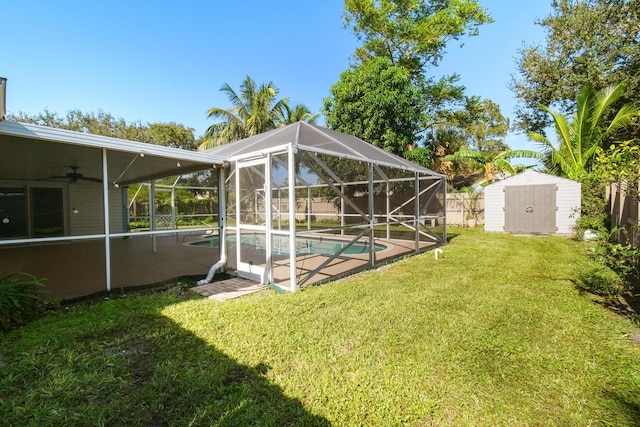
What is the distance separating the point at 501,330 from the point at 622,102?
14.3 metres

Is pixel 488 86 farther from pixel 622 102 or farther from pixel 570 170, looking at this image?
pixel 570 170

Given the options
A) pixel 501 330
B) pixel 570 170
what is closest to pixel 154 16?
pixel 501 330

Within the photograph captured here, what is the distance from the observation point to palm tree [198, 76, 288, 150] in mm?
18109

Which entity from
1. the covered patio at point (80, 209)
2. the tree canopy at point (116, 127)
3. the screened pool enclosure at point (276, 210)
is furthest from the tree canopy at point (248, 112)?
the screened pool enclosure at point (276, 210)

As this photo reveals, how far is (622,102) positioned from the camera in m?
11.8

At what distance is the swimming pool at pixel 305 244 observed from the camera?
5.66 meters

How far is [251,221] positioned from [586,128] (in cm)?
1283

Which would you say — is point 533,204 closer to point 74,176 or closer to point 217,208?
point 217,208

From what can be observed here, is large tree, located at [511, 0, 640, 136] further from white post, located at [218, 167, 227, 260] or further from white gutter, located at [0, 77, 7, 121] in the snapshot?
white gutter, located at [0, 77, 7, 121]

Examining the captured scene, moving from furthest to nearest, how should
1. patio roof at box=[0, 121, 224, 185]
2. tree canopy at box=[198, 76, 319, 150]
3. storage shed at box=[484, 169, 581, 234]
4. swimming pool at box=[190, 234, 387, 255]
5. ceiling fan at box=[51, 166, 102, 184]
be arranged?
1. tree canopy at box=[198, 76, 319, 150]
2. storage shed at box=[484, 169, 581, 234]
3. ceiling fan at box=[51, 166, 102, 184]
4. swimming pool at box=[190, 234, 387, 255]
5. patio roof at box=[0, 121, 224, 185]

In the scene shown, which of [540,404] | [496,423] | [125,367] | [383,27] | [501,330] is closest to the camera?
[496,423]

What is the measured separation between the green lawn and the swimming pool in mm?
1233

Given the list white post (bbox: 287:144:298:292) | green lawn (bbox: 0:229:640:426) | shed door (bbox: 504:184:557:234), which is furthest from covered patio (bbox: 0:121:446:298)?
shed door (bbox: 504:184:557:234)

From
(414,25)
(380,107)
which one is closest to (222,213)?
(380,107)
